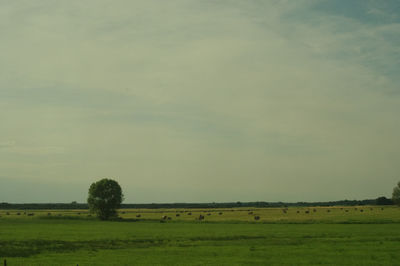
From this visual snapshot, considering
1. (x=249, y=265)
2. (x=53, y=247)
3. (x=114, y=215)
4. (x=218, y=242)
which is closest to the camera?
(x=249, y=265)

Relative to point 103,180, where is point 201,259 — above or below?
below

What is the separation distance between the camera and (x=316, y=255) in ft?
121

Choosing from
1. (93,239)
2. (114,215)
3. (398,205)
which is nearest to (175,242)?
(93,239)

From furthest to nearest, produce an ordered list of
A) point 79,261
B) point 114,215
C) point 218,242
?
point 114,215 < point 218,242 < point 79,261

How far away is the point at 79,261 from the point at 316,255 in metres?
19.5

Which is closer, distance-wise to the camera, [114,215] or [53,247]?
[53,247]

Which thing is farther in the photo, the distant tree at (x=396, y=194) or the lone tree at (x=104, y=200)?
the distant tree at (x=396, y=194)

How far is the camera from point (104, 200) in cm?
12069

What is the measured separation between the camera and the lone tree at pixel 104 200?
395ft

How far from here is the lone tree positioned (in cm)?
12044

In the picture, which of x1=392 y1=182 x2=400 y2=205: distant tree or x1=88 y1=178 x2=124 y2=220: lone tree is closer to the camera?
x1=88 y1=178 x2=124 y2=220: lone tree

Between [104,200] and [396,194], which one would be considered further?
[396,194]

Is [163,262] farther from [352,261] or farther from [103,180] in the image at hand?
[103,180]

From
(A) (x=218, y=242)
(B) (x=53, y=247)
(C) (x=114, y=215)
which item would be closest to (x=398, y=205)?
(C) (x=114, y=215)
